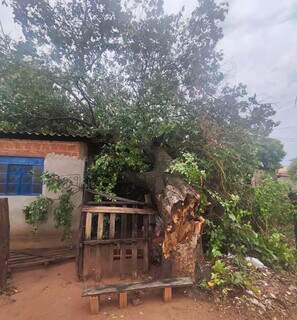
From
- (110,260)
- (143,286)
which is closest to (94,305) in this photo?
(143,286)

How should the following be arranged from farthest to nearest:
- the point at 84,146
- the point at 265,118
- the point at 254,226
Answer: the point at 265,118
the point at 84,146
the point at 254,226

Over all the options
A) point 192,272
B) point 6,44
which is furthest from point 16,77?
point 192,272

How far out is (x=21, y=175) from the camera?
752 centimetres

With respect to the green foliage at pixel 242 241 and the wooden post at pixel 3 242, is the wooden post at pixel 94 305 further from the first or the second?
the green foliage at pixel 242 241

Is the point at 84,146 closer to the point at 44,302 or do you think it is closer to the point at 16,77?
the point at 16,77

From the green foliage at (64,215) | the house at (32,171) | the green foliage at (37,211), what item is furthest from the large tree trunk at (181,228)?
the green foliage at (37,211)

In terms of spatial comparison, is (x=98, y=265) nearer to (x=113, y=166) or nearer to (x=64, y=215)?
(x=64, y=215)

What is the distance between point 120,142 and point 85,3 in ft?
26.1

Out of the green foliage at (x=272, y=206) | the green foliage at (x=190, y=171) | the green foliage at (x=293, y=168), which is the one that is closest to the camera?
the green foliage at (x=190, y=171)

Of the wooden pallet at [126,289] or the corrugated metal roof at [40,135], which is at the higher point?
the corrugated metal roof at [40,135]

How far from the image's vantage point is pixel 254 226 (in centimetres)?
671

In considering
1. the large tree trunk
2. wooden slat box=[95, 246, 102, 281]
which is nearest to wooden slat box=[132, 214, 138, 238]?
wooden slat box=[95, 246, 102, 281]

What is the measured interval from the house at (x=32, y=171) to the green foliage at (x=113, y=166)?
43cm

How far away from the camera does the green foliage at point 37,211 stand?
7.03 m
